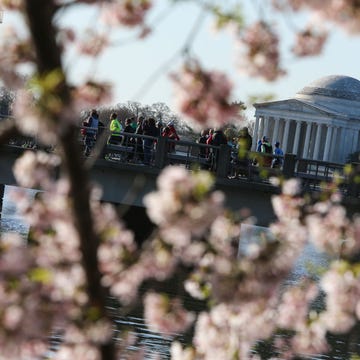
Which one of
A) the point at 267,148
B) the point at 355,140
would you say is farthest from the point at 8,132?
the point at 355,140

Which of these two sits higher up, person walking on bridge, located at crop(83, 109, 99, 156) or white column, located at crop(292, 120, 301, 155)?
white column, located at crop(292, 120, 301, 155)

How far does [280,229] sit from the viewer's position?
7895 millimetres

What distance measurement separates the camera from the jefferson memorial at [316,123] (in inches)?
5359

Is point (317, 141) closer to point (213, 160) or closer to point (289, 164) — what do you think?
point (213, 160)

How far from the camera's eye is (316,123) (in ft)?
449

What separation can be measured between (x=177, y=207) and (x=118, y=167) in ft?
100

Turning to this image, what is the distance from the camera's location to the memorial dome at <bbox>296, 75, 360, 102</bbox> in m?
141

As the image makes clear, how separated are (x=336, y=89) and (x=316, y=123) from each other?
5738mm

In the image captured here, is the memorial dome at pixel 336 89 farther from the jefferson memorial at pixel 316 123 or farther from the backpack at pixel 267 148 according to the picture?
the backpack at pixel 267 148

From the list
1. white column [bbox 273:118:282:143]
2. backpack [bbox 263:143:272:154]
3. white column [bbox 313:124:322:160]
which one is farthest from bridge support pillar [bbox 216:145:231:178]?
white column [bbox 273:118:282:143]

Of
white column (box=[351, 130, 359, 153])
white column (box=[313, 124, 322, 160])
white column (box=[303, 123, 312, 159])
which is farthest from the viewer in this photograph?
white column (box=[351, 130, 359, 153])

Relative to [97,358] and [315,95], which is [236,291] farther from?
[315,95]

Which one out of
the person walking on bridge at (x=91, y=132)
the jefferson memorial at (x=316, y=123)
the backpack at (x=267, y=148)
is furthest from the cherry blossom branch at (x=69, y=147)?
the jefferson memorial at (x=316, y=123)

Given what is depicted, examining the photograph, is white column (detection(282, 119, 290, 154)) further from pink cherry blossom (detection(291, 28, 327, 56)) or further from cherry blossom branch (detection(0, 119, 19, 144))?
cherry blossom branch (detection(0, 119, 19, 144))
